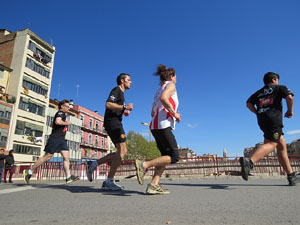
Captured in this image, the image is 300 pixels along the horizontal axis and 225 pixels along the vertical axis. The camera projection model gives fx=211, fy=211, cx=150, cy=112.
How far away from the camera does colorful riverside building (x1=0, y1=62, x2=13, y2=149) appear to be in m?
26.7

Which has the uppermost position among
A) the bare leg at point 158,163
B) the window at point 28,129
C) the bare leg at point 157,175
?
the window at point 28,129

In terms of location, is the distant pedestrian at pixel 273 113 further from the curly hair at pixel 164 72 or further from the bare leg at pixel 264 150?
the curly hair at pixel 164 72

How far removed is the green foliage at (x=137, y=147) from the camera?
49344 millimetres

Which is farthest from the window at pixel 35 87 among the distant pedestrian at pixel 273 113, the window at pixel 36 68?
the distant pedestrian at pixel 273 113

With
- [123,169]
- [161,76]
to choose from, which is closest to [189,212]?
[161,76]

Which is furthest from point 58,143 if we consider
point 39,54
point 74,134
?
point 74,134

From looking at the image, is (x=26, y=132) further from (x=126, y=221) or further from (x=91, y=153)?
(x=126, y=221)

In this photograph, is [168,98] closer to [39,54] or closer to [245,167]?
[245,167]

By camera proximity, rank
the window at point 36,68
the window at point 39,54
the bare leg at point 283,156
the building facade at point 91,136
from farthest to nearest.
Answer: the building facade at point 91,136
the window at point 39,54
the window at point 36,68
the bare leg at point 283,156

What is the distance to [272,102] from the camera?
12.9 ft

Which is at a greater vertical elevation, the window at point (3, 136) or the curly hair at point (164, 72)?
the window at point (3, 136)

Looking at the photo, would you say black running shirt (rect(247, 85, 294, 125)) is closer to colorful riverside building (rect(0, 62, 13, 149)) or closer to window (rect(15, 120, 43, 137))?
colorful riverside building (rect(0, 62, 13, 149))

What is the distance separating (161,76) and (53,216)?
8.48 feet

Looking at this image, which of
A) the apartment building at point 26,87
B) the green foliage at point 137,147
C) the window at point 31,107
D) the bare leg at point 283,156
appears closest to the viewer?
the bare leg at point 283,156
